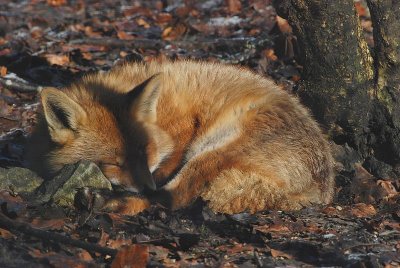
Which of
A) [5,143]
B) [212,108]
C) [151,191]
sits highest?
[212,108]

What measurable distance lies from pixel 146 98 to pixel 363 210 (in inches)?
91.4

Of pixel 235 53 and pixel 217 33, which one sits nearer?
pixel 235 53

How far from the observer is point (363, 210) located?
6184 millimetres

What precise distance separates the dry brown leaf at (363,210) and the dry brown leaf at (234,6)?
6620 millimetres

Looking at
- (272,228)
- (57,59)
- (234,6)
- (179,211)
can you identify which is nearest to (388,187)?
(272,228)

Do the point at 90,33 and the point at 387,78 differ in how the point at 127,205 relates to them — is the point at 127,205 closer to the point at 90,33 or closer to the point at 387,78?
the point at 387,78

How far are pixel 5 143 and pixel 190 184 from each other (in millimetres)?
2790

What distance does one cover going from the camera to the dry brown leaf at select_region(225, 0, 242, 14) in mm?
12203

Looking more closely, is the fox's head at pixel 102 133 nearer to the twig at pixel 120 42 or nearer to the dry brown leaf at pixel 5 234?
the dry brown leaf at pixel 5 234

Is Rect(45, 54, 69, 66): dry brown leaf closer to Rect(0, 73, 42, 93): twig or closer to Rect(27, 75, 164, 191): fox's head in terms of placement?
Rect(0, 73, 42, 93): twig

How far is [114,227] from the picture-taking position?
5.26 m

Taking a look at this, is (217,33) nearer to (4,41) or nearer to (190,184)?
(4,41)

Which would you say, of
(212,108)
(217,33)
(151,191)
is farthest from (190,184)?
(217,33)

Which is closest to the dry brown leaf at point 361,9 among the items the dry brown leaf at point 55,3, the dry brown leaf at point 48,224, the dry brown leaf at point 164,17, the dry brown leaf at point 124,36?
the dry brown leaf at point 164,17
